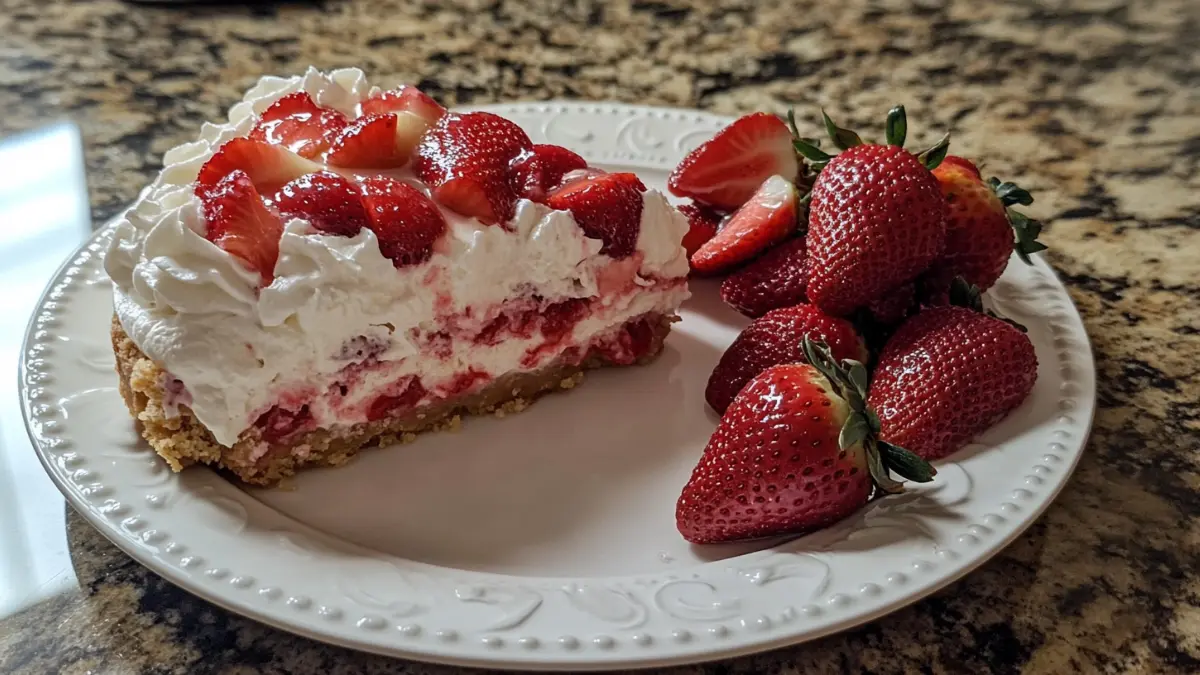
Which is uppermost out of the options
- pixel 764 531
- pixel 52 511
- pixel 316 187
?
pixel 316 187

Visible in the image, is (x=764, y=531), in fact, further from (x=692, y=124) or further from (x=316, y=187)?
(x=692, y=124)

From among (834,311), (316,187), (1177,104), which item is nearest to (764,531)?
(834,311)

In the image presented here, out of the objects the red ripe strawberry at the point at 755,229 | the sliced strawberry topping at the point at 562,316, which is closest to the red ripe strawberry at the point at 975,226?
the red ripe strawberry at the point at 755,229

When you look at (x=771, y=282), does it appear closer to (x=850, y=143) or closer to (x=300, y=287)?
(x=850, y=143)

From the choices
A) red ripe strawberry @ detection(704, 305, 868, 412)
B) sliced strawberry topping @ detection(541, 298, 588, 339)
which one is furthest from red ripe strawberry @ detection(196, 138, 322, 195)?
red ripe strawberry @ detection(704, 305, 868, 412)

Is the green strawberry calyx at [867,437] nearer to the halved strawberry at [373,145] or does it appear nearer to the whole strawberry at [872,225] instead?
the whole strawberry at [872,225]

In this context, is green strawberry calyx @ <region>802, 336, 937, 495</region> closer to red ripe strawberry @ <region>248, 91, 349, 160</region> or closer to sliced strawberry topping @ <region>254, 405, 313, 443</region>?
sliced strawberry topping @ <region>254, 405, 313, 443</region>
